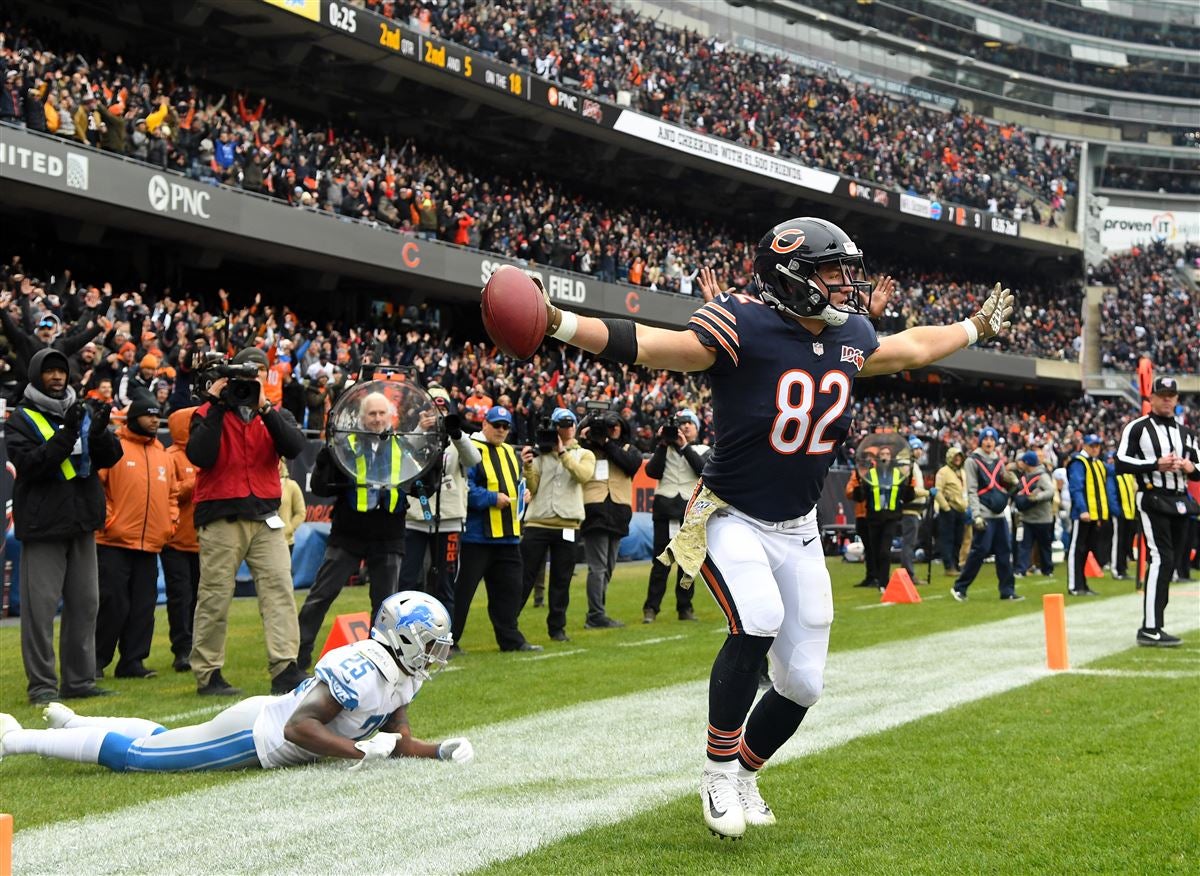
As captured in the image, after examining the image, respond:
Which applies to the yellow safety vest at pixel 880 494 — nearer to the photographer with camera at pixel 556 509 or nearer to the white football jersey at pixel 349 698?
the photographer with camera at pixel 556 509

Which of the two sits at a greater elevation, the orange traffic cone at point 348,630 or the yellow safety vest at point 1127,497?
the yellow safety vest at point 1127,497

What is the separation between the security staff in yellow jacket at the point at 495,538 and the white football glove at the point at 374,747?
15.3 feet

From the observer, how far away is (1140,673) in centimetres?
894

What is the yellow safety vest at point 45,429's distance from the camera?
26.3ft

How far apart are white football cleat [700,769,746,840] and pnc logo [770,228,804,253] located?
1.80 m

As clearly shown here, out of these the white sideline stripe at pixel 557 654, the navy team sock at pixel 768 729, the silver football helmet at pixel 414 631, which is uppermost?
the silver football helmet at pixel 414 631

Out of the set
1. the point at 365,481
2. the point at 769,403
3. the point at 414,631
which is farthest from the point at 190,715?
the point at 769,403

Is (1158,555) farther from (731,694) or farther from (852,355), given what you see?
(731,694)

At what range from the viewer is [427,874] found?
4.25m

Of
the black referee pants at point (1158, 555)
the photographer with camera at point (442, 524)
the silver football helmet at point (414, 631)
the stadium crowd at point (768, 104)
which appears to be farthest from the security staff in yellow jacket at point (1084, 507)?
the stadium crowd at point (768, 104)

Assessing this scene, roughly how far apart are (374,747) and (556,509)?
605 cm

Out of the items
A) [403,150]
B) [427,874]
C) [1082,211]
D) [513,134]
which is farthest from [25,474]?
[1082,211]

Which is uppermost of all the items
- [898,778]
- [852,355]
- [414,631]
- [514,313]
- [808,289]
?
[808,289]

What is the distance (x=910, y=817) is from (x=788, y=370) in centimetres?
165
